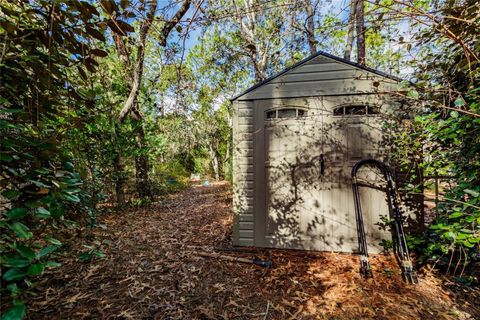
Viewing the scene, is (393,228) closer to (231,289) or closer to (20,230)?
(231,289)

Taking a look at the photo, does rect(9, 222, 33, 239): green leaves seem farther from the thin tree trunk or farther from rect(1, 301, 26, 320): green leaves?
the thin tree trunk

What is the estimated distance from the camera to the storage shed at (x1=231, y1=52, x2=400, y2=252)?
321cm

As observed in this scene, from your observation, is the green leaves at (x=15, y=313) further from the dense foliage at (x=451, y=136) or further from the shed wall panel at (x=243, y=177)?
the shed wall panel at (x=243, y=177)

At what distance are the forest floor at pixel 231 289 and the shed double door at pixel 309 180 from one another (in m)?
0.29

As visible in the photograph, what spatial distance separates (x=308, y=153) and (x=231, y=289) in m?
2.26

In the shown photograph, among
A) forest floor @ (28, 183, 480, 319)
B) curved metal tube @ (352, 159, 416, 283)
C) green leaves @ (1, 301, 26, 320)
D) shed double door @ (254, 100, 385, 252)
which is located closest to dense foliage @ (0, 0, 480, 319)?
green leaves @ (1, 301, 26, 320)

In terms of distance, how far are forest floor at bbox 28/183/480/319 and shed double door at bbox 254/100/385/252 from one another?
11.4 inches

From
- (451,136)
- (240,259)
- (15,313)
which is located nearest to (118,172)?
(240,259)

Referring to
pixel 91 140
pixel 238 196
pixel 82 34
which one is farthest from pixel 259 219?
pixel 91 140

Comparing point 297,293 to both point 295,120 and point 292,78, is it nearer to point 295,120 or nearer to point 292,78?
point 295,120

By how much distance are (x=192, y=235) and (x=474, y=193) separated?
3896 millimetres

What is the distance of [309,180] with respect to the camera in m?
3.36

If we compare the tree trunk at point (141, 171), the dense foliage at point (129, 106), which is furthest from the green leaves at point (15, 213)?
the tree trunk at point (141, 171)

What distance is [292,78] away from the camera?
3.39 meters
